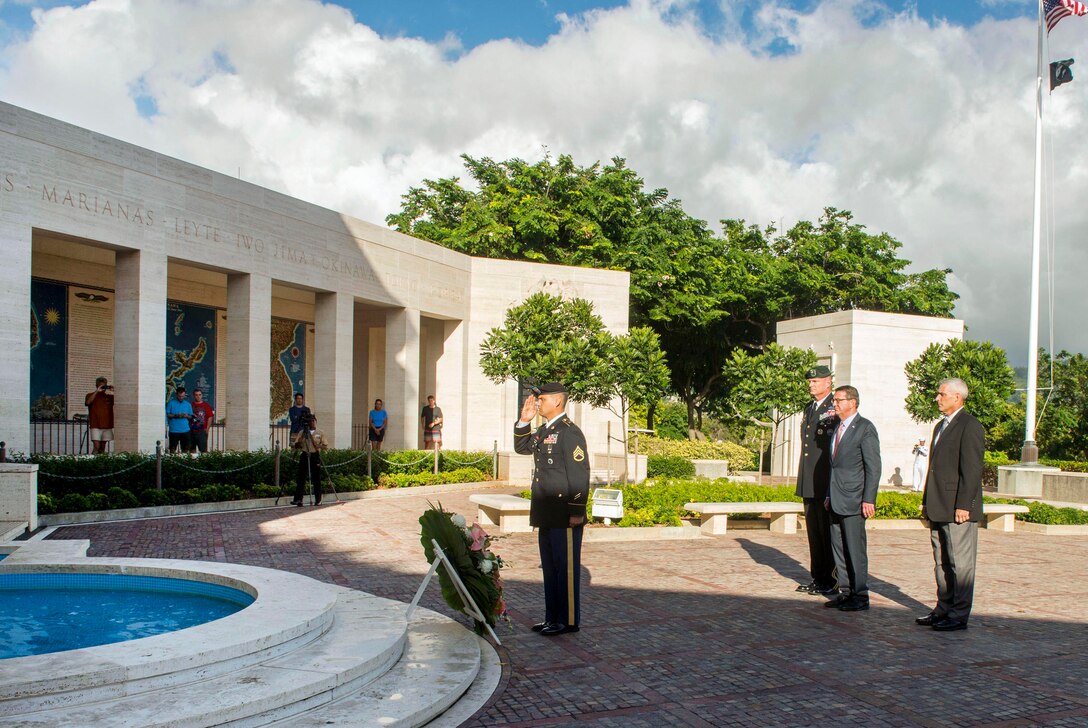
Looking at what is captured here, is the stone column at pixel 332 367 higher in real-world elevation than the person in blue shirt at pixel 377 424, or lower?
higher

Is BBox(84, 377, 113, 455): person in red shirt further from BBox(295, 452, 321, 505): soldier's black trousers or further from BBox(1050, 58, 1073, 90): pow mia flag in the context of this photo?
BBox(1050, 58, 1073, 90): pow mia flag

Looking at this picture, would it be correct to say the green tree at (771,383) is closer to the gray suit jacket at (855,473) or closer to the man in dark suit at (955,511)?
the gray suit jacket at (855,473)

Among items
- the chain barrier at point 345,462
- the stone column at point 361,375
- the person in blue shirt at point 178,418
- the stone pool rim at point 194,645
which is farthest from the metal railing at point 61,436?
the stone pool rim at point 194,645

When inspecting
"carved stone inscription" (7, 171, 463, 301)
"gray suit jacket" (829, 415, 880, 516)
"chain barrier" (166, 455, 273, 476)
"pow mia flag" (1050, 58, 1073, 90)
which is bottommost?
"chain barrier" (166, 455, 273, 476)

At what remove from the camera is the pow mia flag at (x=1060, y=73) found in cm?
2247

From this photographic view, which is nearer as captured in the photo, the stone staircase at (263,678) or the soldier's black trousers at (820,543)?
the stone staircase at (263,678)

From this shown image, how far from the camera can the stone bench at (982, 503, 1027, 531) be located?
14992 millimetres

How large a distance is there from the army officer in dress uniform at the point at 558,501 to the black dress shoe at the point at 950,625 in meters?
2.96

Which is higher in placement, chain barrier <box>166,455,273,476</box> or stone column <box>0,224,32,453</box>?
stone column <box>0,224,32,453</box>

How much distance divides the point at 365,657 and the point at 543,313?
15424 millimetres

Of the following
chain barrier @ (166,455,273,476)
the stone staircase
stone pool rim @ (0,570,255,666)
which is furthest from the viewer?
chain barrier @ (166,455,273,476)

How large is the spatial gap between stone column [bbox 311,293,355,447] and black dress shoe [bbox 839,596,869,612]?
52.2 feet

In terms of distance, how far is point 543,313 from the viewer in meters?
20.5

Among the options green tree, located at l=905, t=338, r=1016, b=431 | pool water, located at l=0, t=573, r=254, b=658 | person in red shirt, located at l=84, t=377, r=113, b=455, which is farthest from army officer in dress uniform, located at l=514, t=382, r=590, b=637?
green tree, located at l=905, t=338, r=1016, b=431
